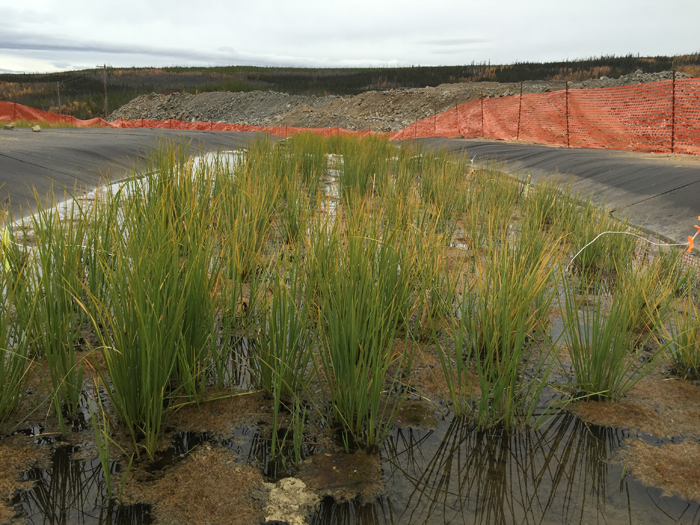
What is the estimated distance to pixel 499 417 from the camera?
4.87 ft

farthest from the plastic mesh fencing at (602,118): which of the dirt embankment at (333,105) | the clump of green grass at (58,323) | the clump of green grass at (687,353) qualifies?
the dirt embankment at (333,105)

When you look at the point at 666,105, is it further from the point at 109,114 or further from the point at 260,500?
the point at 109,114

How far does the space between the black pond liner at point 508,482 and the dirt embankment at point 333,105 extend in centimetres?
2124

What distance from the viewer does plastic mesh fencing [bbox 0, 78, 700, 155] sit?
24.0ft

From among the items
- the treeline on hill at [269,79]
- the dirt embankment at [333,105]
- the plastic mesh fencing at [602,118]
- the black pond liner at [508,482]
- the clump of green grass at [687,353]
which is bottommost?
the black pond liner at [508,482]

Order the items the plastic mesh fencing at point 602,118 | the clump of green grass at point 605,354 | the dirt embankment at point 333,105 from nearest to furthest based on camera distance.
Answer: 1. the clump of green grass at point 605,354
2. the plastic mesh fencing at point 602,118
3. the dirt embankment at point 333,105

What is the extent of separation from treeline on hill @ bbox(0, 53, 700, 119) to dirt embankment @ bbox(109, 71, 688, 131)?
3.64 m

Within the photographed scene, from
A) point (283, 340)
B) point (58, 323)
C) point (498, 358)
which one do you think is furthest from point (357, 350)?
point (58, 323)

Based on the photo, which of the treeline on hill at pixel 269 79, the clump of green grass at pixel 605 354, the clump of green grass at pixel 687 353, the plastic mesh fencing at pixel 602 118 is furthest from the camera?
the treeline on hill at pixel 269 79

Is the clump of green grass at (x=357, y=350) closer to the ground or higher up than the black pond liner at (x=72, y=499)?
higher up

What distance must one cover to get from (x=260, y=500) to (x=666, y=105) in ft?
29.0

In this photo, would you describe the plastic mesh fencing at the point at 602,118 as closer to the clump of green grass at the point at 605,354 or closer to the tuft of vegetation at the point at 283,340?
the tuft of vegetation at the point at 283,340

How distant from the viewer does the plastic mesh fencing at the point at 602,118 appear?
24.0 ft

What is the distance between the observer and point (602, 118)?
9062 mm
